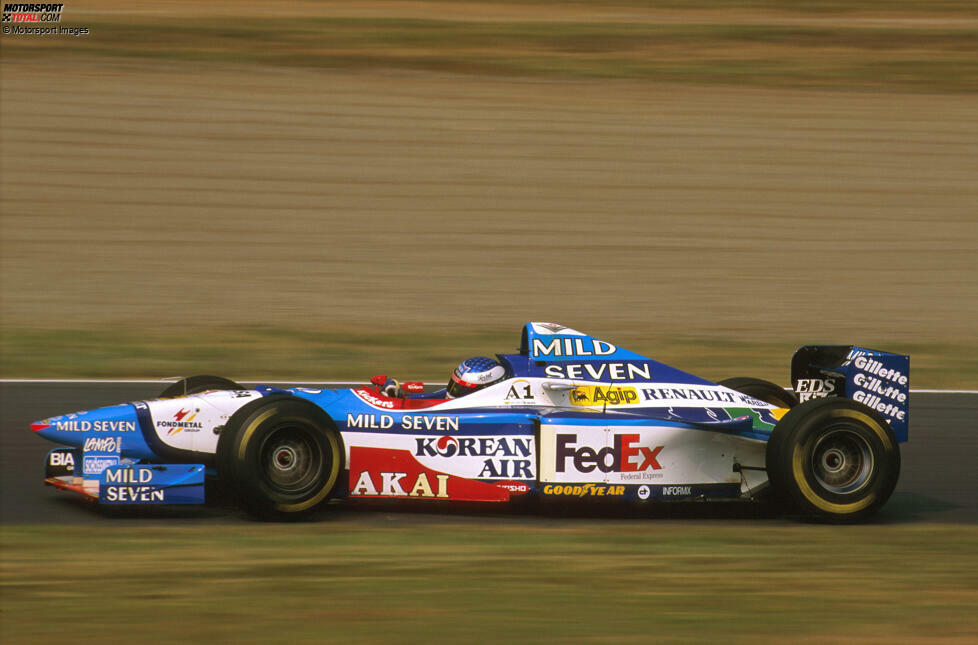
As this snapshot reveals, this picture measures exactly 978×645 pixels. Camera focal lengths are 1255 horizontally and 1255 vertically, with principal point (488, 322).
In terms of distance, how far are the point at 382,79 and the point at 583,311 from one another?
9.19 m

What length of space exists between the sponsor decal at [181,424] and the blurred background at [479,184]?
5570mm

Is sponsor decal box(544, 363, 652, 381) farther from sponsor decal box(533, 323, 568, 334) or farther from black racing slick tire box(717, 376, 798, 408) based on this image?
black racing slick tire box(717, 376, 798, 408)

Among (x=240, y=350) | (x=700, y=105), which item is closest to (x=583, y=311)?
(x=240, y=350)

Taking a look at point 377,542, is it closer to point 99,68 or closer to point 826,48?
point 99,68

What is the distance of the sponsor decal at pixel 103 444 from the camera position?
286 inches

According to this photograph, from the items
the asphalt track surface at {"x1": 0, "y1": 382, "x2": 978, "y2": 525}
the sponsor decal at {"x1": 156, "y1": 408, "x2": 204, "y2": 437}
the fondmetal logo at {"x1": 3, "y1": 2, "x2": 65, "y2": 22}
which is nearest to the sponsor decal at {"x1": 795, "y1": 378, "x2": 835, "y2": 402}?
the asphalt track surface at {"x1": 0, "y1": 382, "x2": 978, "y2": 525}

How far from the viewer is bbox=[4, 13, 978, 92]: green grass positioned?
24609mm

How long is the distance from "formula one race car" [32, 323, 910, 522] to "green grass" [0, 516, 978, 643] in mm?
214

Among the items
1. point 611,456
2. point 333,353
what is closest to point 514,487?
point 611,456

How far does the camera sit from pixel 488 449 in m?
7.34

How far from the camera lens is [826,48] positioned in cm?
2614

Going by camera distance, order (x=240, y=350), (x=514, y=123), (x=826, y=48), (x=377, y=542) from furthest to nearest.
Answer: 1. (x=826, y=48)
2. (x=514, y=123)
3. (x=240, y=350)
4. (x=377, y=542)

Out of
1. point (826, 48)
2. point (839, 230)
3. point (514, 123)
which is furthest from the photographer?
point (826, 48)

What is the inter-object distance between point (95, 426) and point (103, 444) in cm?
17
